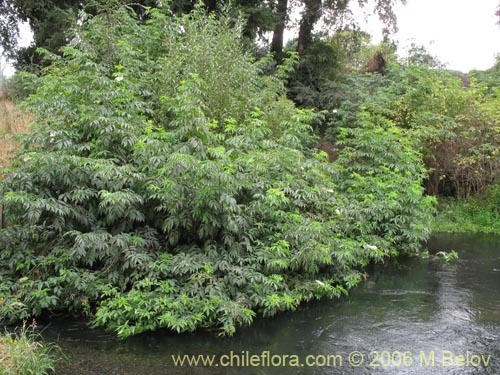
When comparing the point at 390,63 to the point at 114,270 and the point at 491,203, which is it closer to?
the point at 491,203

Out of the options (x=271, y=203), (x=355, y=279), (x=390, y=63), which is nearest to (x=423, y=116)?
(x=390, y=63)

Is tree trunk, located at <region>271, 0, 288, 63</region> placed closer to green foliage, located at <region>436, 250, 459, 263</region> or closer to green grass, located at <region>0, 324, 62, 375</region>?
green foliage, located at <region>436, 250, 459, 263</region>

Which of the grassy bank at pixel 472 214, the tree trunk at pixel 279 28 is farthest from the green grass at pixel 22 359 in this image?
the grassy bank at pixel 472 214

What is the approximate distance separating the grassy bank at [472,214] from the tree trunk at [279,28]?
7.21 meters

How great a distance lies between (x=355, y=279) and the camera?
22.6ft

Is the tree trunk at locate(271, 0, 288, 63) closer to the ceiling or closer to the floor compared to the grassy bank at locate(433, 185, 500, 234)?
closer to the ceiling

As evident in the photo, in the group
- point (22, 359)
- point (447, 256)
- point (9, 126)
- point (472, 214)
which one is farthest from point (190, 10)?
point (472, 214)

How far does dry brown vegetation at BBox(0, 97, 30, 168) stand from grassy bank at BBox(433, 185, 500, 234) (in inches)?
438

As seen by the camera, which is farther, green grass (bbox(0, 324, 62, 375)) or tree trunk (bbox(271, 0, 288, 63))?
tree trunk (bbox(271, 0, 288, 63))

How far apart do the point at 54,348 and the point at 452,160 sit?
12.3 meters

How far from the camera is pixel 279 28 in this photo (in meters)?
14.1

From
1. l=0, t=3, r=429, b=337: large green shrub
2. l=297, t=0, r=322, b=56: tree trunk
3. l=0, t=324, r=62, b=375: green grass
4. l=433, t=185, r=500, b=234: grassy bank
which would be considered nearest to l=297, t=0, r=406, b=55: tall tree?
l=297, t=0, r=322, b=56: tree trunk

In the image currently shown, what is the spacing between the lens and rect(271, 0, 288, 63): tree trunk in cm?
1346

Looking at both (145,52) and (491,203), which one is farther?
(491,203)
